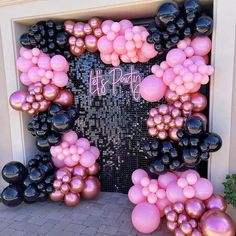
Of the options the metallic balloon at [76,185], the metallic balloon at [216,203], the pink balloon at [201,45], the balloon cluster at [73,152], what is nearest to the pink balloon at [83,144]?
the balloon cluster at [73,152]

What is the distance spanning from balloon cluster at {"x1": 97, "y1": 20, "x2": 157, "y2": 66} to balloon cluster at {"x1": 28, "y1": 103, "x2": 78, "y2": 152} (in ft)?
3.23

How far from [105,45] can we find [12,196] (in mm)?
2440

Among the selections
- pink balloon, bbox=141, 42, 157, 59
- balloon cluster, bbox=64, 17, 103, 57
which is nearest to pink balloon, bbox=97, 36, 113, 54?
balloon cluster, bbox=64, 17, 103, 57

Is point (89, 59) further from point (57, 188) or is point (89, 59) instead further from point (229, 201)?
point (229, 201)

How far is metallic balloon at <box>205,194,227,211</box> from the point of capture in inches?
113

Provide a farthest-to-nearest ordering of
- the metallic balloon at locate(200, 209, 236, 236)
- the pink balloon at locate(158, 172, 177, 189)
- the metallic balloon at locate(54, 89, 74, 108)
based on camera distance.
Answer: the metallic balloon at locate(54, 89, 74, 108)
the pink balloon at locate(158, 172, 177, 189)
the metallic balloon at locate(200, 209, 236, 236)

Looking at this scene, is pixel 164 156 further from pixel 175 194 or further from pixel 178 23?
pixel 178 23

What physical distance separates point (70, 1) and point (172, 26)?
1463 millimetres

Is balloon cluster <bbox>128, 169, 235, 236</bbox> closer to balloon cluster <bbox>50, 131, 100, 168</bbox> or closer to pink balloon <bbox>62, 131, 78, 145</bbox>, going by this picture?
balloon cluster <bbox>50, 131, 100, 168</bbox>

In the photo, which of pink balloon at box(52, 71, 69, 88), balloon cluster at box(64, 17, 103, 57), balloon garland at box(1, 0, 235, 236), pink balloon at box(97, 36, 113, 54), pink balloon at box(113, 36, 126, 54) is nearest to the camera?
balloon garland at box(1, 0, 235, 236)

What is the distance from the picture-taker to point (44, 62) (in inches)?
143

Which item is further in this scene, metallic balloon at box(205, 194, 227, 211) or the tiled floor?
the tiled floor

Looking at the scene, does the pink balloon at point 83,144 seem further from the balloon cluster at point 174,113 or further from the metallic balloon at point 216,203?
the metallic balloon at point 216,203

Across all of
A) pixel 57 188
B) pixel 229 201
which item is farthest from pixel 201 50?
pixel 57 188
